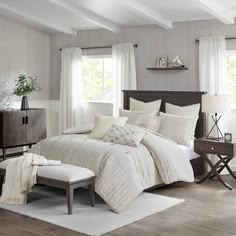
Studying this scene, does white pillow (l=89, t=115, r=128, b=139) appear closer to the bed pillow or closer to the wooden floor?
the bed pillow

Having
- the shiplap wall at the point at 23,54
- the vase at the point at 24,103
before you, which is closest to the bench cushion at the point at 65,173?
the vase at the point at 24,103

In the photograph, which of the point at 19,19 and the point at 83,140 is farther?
the point at 19,19

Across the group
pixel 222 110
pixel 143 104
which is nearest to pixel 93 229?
pixel 222 110

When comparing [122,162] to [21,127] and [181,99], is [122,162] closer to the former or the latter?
[181,99]

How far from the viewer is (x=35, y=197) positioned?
5.27 meters

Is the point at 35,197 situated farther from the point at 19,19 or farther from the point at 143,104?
Answer: the point at 19,19

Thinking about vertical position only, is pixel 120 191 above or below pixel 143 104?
below

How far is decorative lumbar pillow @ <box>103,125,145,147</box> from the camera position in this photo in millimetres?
5492

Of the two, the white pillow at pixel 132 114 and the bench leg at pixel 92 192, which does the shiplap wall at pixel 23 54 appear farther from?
the bench leg at pixel 92 192

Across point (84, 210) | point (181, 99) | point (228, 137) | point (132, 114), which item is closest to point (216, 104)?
point (228, 137)

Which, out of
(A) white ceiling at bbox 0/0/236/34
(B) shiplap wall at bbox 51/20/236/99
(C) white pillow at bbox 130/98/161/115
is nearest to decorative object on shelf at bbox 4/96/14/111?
(A) white ceiling at bbox 0/0/236/34

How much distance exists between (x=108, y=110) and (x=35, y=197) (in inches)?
134

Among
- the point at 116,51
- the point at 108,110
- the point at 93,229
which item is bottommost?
the point at 93,229

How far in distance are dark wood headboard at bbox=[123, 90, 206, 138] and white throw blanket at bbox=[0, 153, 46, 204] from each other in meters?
2.69
